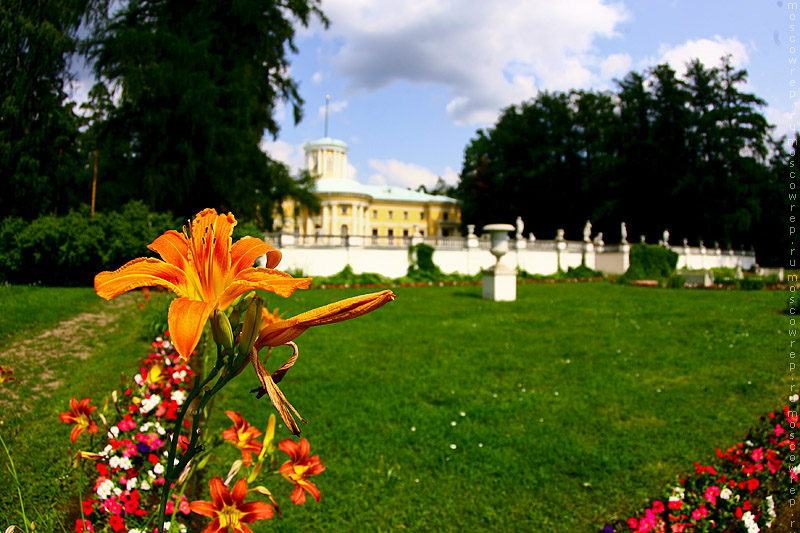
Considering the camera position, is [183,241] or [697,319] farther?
[697,319]

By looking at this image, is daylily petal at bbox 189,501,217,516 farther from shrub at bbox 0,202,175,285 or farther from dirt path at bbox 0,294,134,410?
shrub at bbox 0,202,175,285

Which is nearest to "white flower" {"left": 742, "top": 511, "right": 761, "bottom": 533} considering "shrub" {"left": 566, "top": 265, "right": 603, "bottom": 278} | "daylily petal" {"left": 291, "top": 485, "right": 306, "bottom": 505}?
"daylily petal" {"left": 291, "top": 485, "right": 306, "bottom": 505}

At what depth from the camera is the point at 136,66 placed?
52.5 feet

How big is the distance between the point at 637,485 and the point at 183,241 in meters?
3.74

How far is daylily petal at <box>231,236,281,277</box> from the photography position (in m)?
0.81

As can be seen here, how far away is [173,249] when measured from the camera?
0.80 m

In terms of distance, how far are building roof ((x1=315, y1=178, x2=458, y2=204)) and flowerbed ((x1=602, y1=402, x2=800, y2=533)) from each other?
167 feet

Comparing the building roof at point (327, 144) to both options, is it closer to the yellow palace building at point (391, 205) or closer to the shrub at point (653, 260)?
the yellow palace building at point (391, 205)

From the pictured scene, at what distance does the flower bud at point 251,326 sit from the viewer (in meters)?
0.70

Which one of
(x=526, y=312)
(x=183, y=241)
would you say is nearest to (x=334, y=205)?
(x=526, y=312)

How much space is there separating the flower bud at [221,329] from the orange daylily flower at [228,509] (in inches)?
20.0

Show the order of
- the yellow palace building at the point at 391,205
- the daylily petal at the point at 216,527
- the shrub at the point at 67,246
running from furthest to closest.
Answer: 1. the yellow palace building at the point at 391,205
2. the shrub at the point at 67,246
3. the daylily petal at the point at 216,527

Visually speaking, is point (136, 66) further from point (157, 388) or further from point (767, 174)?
point (767, 174)

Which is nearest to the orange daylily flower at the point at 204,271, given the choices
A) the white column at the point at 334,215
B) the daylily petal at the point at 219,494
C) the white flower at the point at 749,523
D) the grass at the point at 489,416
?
the daylily petal at the point at 219,494
